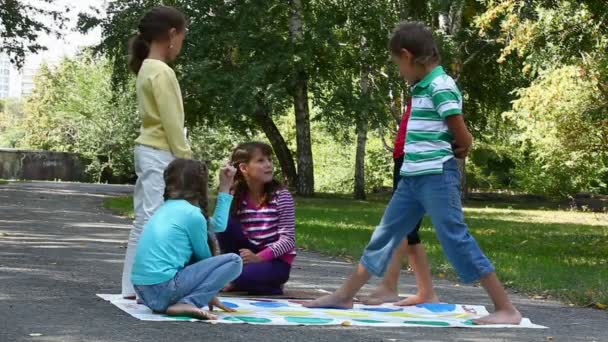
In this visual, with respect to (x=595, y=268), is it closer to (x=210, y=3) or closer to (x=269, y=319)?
(x=269, y=319)

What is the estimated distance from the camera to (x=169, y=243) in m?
6.16

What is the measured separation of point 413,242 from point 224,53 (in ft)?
81.0

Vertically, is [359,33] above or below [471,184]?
above

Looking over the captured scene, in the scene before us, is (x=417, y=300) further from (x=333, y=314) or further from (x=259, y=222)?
(x=259, y=222)

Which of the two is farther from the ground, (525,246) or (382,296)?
(382,296)

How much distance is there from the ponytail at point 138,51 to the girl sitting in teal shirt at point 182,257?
1.05 meters

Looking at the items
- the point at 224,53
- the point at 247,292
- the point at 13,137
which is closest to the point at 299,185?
the point at 224,53

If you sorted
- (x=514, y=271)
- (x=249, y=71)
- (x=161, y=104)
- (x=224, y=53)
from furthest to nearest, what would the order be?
(x=224, y=53) < (x=249, y=71) < (x=514, y=271) < (x=161, y=104)

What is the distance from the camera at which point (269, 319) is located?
6117 mm

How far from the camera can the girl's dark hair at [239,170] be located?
24.5 ft

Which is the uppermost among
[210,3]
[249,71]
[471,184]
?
[210,3]

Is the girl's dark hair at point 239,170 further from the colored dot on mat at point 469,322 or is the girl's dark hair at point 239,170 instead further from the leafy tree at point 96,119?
the leafy tree at point 96,119

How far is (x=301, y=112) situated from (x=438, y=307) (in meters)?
25.8

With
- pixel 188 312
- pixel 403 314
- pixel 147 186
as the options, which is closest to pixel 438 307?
pixel 403 314
